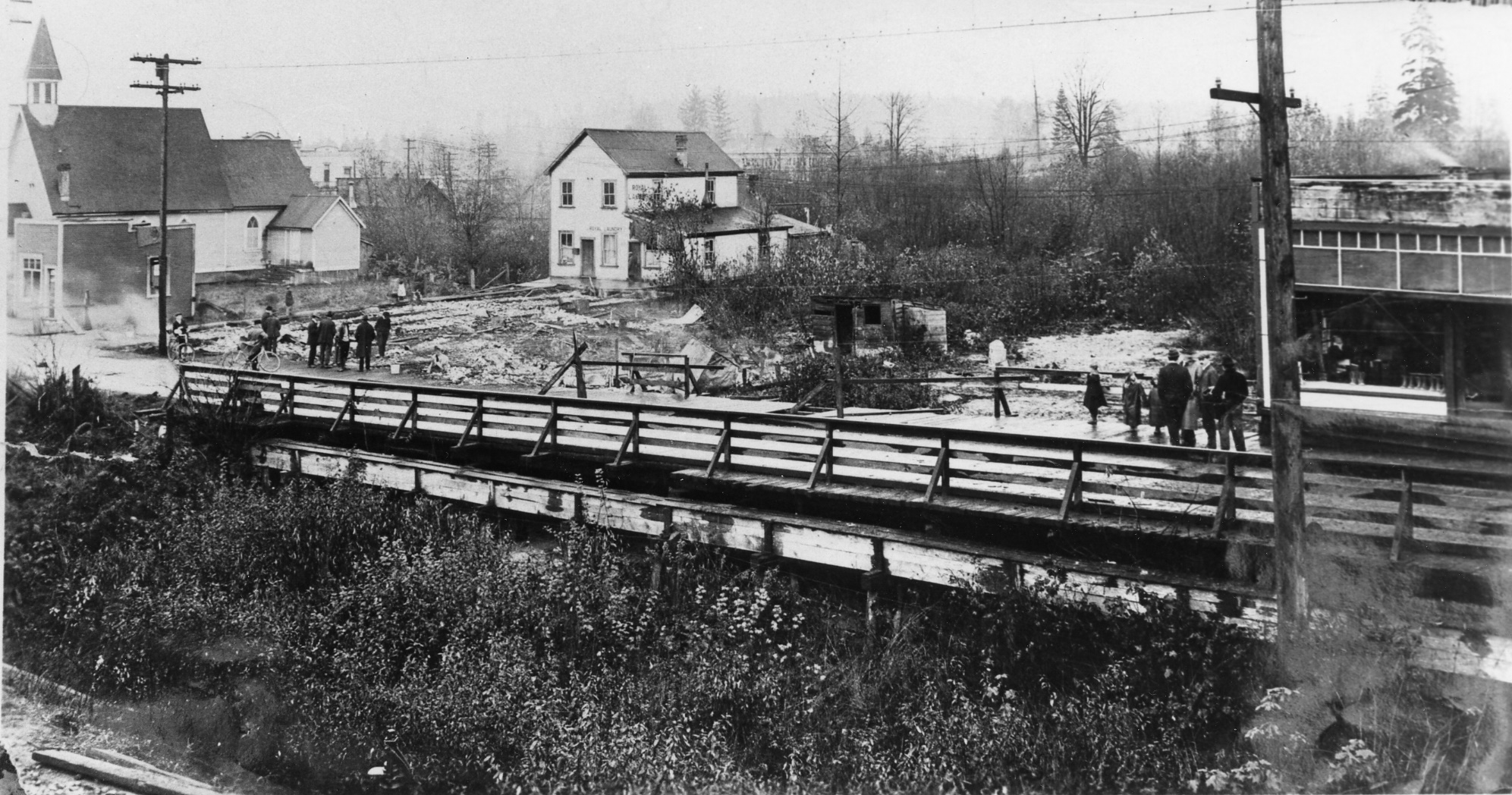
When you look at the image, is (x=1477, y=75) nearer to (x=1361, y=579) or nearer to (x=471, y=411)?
(x=1361, y=579)

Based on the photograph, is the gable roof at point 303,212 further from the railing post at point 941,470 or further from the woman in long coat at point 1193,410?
the woman in long coat at point 1193,410

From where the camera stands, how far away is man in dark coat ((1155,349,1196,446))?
790 centimetres

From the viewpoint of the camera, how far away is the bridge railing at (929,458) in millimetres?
5996

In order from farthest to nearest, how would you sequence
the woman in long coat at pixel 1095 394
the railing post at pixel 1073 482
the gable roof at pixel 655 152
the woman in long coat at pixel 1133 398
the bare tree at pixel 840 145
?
the gable roof at pixel 655 152
the bare tree at pixel 840 145
the woman in long coat at pixel 1095 394
the woman in long coat at pixel 1133 398
the railing post at pixel 1073 482

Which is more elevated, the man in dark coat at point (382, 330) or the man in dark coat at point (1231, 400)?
the man in dark coat at point (382, 330)

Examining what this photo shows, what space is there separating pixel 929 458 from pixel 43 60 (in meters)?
8.33

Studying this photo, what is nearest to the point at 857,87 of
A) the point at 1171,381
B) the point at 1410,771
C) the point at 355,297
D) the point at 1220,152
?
Answer: the point at 1220,152

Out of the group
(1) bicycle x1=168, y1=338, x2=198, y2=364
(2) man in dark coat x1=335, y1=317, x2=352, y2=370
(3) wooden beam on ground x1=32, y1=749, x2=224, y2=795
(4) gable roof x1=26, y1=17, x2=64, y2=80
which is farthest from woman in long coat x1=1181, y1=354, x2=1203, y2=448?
(1) bicycle x1=168, y1=338, x2=198, y2=364

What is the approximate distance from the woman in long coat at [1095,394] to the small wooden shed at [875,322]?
4.76 feet

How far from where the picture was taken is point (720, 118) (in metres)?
10.4

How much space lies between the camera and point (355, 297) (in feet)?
45.0

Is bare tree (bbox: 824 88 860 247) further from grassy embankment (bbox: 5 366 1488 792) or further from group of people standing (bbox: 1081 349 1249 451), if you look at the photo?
grassy embankment (bbox: 5 366 1488 792)

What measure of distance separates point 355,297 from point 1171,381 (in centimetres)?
977

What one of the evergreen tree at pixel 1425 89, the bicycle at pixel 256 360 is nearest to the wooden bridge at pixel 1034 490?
the bicycle at pixel 256 360
